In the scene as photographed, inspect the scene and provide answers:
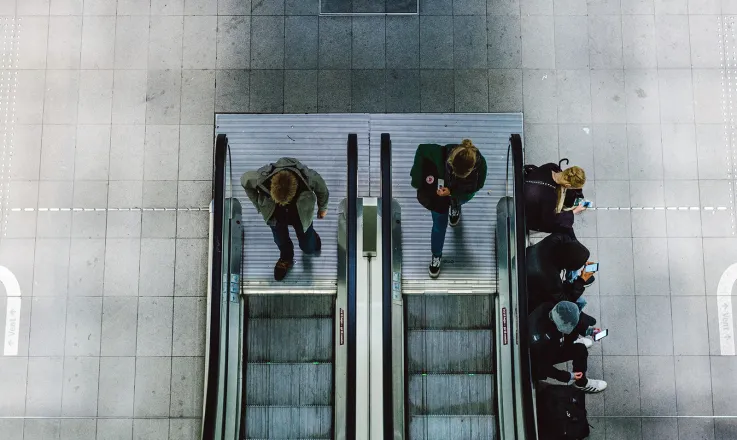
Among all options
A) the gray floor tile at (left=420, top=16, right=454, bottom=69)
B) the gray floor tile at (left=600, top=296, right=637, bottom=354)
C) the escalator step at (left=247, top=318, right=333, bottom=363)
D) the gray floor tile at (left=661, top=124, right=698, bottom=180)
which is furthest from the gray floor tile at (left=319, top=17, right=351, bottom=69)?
the gray floor tile at (left=600, top=296, right=637, bottom=354)

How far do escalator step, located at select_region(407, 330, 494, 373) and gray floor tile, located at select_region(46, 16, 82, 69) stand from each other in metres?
5.19

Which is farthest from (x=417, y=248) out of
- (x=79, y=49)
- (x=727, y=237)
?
(x=79, y=49)

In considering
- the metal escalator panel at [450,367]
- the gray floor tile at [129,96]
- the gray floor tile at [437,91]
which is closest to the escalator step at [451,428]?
the metal escalator panel at [450,367]

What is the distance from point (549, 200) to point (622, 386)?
260cm

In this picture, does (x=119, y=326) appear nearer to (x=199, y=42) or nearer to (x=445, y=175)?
(x=199, y=42)

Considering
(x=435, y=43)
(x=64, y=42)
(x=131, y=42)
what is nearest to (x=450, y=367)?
(x=435, y=43)

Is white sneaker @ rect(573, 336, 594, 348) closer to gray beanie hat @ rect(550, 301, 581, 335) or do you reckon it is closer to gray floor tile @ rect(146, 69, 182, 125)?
gray beanie hat @ rect(550, 301, 581, 335)

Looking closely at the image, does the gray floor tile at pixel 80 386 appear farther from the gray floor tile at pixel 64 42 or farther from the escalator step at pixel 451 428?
the escalator step at pixel 451 428

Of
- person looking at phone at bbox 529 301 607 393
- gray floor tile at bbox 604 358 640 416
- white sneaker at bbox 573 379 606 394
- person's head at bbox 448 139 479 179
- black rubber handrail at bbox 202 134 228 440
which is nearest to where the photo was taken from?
person's head at bbox 448 139 479 179

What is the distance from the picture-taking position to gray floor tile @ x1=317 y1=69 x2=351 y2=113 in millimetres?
6293

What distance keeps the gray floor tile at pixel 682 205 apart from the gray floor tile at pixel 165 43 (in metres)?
6.04

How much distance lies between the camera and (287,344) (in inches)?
217

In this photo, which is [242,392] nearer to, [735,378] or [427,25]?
[427,25]

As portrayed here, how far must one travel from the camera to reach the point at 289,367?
5.47m
